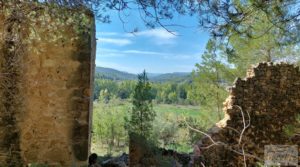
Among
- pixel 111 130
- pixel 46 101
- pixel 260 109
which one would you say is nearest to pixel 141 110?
pixel 260 109

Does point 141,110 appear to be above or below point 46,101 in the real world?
below

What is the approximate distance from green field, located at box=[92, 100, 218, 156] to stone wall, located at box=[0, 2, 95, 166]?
19.5 feet

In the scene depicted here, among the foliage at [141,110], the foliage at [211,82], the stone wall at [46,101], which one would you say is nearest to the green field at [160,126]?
the foliage at [211,82]

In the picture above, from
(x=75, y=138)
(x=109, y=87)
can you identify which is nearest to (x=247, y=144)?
(x=75, y=138)

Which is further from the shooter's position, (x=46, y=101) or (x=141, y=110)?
(x=141, y=110)

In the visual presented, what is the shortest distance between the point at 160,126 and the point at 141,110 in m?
5.85

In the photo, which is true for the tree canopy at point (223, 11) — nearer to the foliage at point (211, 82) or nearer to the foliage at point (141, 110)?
the foliage at point (141, 110)

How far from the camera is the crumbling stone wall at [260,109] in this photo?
862cm

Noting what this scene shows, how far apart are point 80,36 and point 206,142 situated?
444 cm

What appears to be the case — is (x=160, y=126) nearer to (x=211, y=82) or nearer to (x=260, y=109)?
(x=211, y=82)

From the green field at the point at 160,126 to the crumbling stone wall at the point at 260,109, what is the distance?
2.51m

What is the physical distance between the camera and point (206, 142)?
838cm

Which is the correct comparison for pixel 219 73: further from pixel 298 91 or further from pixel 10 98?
pixel 10 98

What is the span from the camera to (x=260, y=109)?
345 inches
